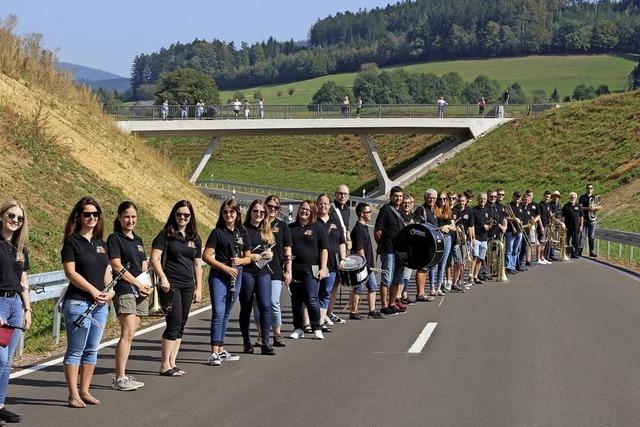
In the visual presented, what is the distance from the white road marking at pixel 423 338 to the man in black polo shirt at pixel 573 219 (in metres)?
14.8

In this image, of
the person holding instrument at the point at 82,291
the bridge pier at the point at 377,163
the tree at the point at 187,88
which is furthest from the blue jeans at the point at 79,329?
the tree at the point at 187,88

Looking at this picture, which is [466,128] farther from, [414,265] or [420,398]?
[420,398]

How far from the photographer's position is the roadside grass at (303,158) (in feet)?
282

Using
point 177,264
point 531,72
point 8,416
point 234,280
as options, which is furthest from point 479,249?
point 531,72

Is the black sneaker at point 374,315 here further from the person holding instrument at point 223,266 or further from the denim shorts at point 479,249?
the denim shorts at point 479,249

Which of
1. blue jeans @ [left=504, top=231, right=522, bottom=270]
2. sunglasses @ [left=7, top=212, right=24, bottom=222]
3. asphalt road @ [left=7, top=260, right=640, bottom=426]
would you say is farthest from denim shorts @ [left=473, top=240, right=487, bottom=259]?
sunglasses @ [left=7, top=212, right=24, bottom=222]

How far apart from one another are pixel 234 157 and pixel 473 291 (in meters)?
80.8

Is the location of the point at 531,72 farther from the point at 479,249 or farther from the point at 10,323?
the point at 10,323

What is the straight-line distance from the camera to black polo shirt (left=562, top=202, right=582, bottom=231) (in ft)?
96.5

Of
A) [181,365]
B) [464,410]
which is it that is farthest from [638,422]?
[181,365]

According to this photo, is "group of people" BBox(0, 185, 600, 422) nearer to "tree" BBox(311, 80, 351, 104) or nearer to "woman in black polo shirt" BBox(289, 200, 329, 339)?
"woman in black polo shirt" BBox(289, 200, 329, 339)

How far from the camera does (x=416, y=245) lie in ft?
55.6

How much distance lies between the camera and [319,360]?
474 inches

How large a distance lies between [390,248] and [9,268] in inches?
346
